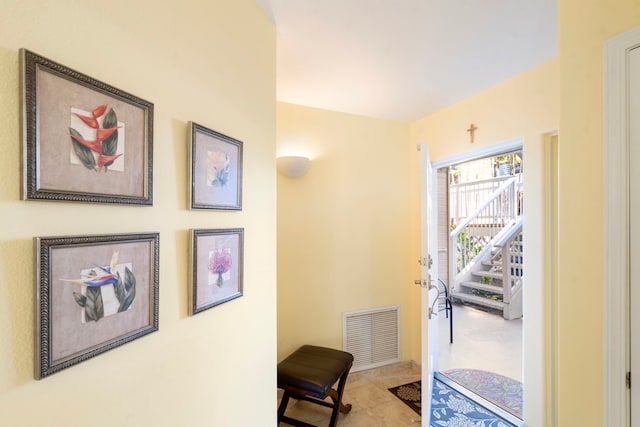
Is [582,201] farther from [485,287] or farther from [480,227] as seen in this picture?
[480,227]

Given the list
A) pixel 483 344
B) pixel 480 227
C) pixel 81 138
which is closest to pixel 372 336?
pixel 483 344

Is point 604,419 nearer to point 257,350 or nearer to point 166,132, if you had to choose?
point 257,350

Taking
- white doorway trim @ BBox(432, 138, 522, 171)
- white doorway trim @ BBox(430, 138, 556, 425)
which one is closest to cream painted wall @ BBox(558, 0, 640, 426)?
white doorway trim @ BBox(430, 138, 556, 425)

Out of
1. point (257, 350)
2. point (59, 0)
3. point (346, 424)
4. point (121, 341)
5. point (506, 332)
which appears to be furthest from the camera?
point (506, 332)

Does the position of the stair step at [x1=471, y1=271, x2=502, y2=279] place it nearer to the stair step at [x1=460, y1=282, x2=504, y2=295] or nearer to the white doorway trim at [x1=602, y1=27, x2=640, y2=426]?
the stair step at [x1=460, y1=282, x2=504, y2=295]

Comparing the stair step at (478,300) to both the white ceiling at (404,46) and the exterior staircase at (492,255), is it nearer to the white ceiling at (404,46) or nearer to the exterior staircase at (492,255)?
the exterior staircase at (492,255)

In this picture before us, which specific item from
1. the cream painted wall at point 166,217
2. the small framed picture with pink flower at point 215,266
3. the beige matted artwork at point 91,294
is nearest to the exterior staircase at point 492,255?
the cream painted wall at point 166,217

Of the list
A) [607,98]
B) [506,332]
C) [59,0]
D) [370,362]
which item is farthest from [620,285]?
[506,332]

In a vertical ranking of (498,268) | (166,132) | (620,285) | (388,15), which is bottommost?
(498,268)

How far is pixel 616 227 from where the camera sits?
Answer: 0.97m

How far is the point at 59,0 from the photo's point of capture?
67 cm

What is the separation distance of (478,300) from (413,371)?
9.01 ft

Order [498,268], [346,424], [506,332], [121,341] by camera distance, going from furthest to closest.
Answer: [498,268], [506,332], [346,424], [121,341]

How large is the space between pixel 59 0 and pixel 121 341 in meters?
0.82
